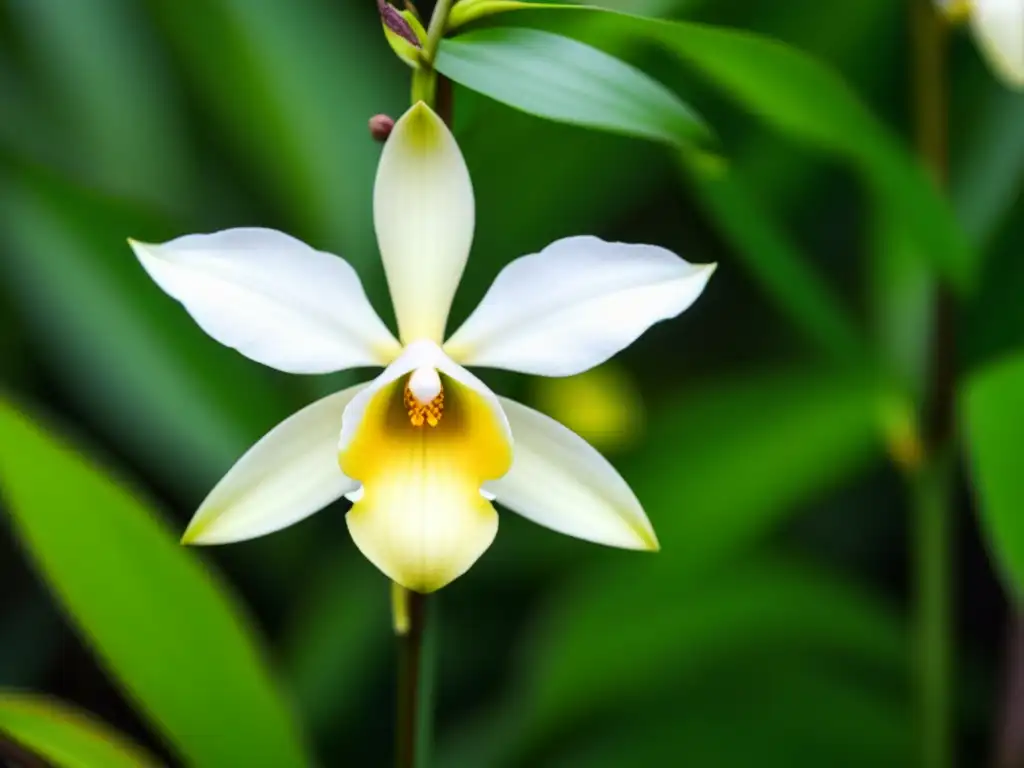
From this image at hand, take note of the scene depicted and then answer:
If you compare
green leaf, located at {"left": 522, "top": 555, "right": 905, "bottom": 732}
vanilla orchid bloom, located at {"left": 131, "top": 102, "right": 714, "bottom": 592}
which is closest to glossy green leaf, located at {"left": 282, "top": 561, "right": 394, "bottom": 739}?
green leaf, located at {"left": 522, "top": 555, "right": 905, "bottom": 732}

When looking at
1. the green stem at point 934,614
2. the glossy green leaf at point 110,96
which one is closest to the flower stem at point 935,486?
the green stem at point 934,614

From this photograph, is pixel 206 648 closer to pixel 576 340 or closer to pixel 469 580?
pixel 576 340

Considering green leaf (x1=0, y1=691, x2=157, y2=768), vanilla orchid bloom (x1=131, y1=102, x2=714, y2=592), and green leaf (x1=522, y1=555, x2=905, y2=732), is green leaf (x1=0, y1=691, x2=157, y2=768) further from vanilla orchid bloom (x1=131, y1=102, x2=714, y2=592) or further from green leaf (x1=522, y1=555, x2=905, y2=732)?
green leaf (x1=522, y1=555, x2=905, y2=732)

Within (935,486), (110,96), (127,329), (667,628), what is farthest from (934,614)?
(110,96)

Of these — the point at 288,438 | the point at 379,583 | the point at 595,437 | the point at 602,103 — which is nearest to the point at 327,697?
the point at 379,583

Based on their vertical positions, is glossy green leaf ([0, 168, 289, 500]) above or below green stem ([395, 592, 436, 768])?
above

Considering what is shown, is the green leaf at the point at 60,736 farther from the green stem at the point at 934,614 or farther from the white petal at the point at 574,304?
the green stem at the point at 934,614
